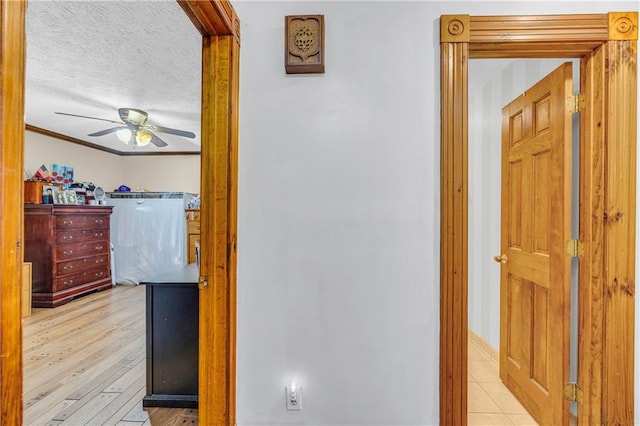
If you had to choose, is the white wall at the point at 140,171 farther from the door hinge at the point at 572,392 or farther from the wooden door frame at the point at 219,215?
the door hinge at the point at 572,392

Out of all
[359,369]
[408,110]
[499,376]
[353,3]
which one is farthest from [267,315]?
[499,376]

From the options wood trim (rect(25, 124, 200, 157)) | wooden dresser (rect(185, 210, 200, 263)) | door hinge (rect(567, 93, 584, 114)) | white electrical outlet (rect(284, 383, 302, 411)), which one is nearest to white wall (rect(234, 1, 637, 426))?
white electrical outlet (rect(284, 383, 302, 411))

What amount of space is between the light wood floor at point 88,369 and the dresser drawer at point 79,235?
3.04 feet

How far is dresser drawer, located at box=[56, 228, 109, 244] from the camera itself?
4.33 metres

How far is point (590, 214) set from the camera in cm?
154

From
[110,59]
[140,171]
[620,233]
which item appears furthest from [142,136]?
[620,233]

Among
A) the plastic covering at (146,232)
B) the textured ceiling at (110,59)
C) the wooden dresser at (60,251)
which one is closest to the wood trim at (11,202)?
the textured ceiling at (110,59)

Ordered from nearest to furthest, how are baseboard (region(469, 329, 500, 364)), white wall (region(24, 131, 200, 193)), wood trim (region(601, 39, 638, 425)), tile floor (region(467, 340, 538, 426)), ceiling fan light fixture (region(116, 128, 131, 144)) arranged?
wood trim (region(601, 39, 638, 425)) < tile floor (region(467, 340, 538, 426)) < baseboard (region(469, 329, 500, 364)) < ceiling fan light fixture (region(116, 128, 131, 144)) < white wall (region(24, 131, 200, 193))

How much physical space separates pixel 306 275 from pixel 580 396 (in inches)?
58.1

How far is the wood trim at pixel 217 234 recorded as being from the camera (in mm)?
1474

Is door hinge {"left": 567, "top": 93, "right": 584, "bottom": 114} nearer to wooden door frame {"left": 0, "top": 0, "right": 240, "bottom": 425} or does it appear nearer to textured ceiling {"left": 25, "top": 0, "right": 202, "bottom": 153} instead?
wooden door frame {"left": 0, "top": 0, "right": 240, "bottom": 425}

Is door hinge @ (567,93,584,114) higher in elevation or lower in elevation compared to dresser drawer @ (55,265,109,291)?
higher

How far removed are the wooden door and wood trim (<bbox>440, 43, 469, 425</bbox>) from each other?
1.94ft

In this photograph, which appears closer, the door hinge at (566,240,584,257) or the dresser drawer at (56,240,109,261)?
the door hinge at (566,240,584,257)
